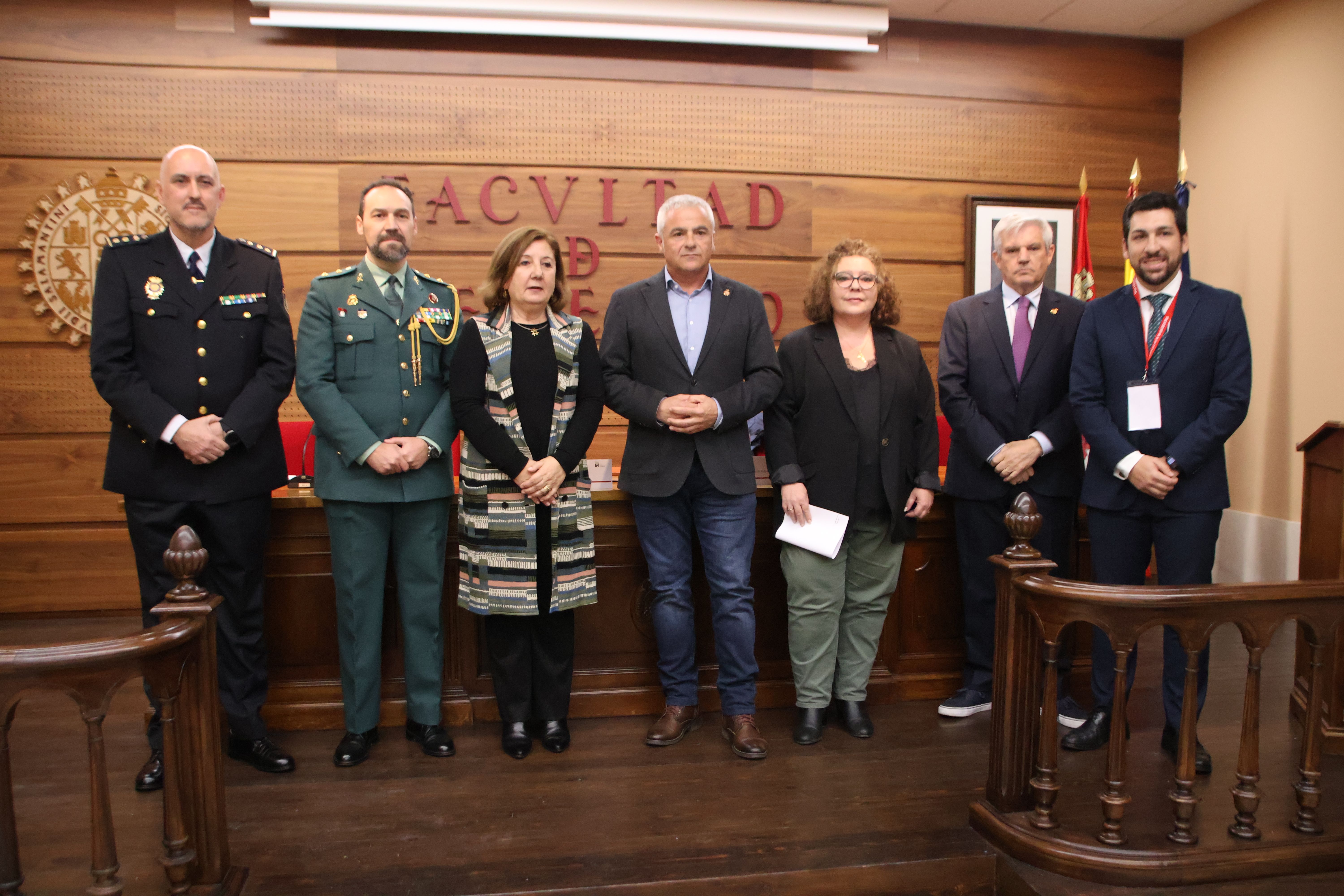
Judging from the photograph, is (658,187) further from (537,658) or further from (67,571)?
(67,571)

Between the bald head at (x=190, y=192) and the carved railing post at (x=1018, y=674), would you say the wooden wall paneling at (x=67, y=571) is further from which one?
the carved railing post at (x=1018, y=674)

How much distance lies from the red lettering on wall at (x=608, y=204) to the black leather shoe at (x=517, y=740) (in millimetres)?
2830

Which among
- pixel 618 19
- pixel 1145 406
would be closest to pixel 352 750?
pixel 1145 406

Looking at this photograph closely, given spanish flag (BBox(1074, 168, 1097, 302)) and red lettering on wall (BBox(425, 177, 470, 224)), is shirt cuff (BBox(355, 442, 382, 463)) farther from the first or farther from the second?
spanish flag (BBox(1074, 168, 1097, 302))

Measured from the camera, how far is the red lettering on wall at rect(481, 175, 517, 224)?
4551 mm

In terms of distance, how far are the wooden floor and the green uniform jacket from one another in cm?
85

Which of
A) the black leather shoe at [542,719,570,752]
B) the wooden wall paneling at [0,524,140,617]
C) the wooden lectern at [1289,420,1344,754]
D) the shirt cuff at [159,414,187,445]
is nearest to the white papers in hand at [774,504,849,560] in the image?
the black leather shoe at [542,719,570,752]

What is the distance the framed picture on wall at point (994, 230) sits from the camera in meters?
4.95

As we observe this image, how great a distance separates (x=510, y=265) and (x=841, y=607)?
1477 millimetres

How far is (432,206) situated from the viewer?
454 cm

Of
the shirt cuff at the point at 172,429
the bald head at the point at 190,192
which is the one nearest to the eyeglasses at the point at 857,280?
the bald head at the point at 190,192

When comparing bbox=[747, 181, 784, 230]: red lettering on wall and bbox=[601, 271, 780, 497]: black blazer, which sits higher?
bbox=[747, 181, 784, 230]: red lettering on wall

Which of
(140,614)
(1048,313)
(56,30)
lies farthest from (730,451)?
(56,30)

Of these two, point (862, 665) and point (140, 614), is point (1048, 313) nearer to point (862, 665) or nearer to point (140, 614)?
point (862, 665)
